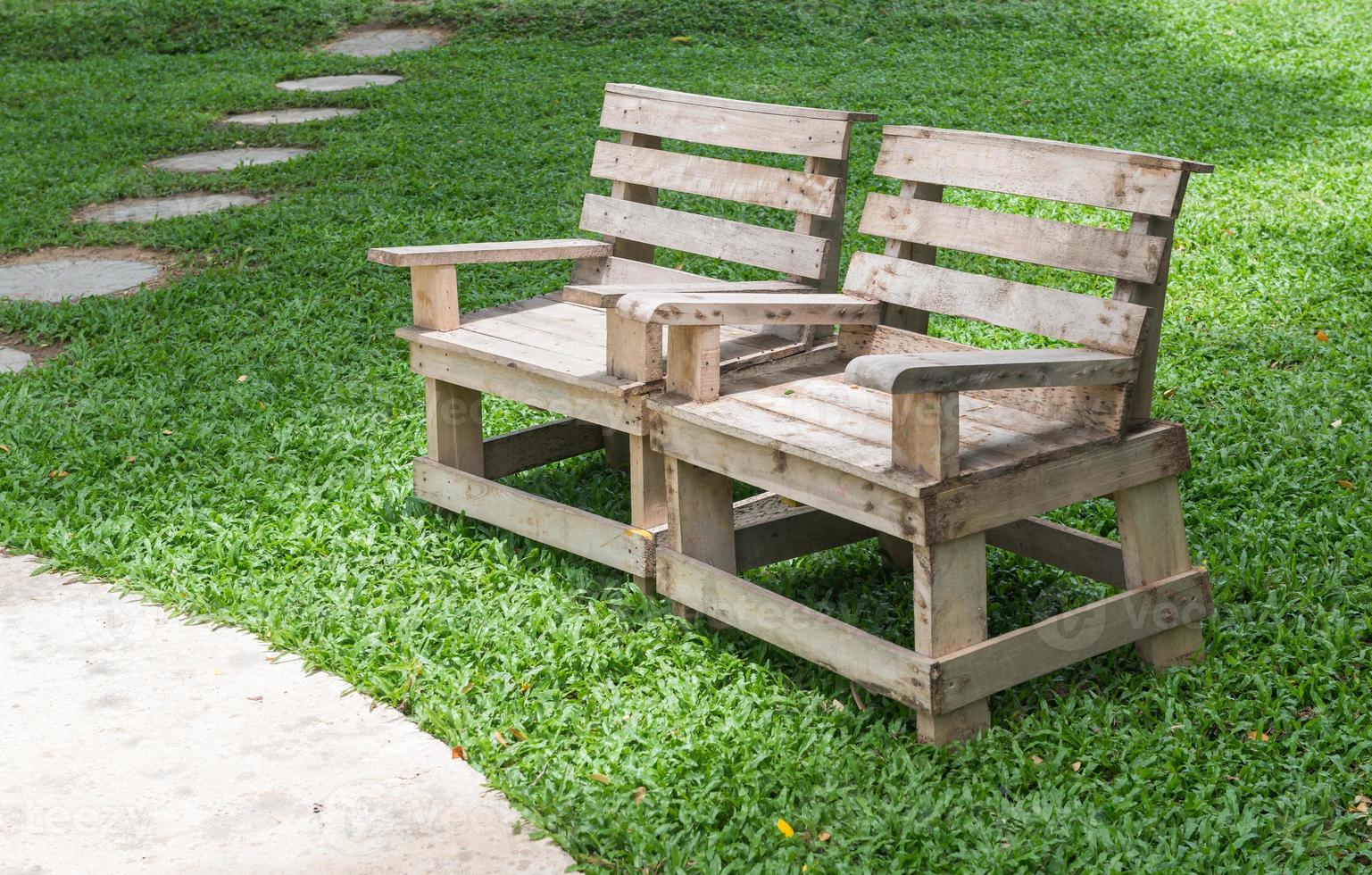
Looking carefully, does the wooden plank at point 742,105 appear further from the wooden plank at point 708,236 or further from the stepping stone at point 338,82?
the stepping stone at point 338,82

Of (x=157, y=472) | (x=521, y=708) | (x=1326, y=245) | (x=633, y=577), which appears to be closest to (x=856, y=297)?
(x=633, y=577)

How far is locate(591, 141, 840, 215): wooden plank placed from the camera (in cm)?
379

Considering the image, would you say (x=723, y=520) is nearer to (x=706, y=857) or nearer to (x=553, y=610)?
(x=553, y=610)

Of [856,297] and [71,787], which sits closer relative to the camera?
[71,787]

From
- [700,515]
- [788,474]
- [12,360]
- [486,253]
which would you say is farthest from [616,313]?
[12,360]

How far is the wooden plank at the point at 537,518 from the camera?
3.67 m

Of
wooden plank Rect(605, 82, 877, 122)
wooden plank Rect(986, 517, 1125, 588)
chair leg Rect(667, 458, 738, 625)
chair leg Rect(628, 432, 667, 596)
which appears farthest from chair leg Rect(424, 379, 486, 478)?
wooden plank Rect(986, 517, 1125, 588)

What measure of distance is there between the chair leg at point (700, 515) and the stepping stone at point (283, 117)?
24.0 feet

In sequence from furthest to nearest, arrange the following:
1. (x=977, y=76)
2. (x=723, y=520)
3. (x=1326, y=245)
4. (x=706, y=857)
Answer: (x=977, y=76), (x=1326, y=245), (x=723, y=520), (x=706, y=857)

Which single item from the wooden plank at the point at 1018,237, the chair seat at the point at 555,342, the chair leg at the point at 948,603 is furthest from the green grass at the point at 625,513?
the wooden plank at the point at 1018,237

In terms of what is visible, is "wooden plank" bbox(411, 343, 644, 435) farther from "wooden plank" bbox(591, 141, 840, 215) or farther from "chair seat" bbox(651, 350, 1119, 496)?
"wooden plank" bbox(591, 141, 840, 215)

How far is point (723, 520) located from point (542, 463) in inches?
46.6

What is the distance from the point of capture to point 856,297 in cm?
368

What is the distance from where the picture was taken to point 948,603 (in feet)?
Result: 9.68
